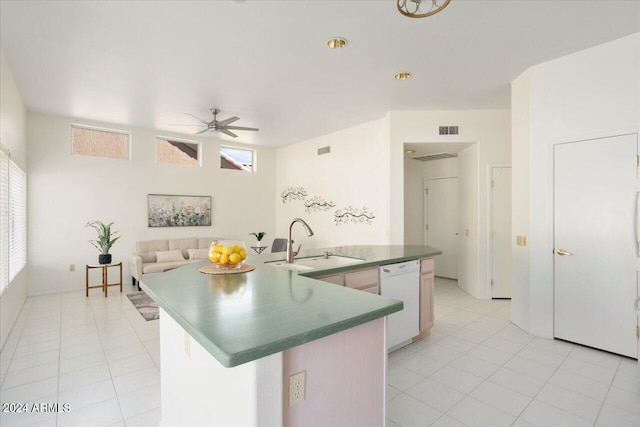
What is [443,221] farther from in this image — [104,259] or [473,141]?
[104,259]

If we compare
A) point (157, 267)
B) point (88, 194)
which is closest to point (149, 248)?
point (157, 267)

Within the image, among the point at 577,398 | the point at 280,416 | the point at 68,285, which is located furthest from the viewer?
the point at 68,285

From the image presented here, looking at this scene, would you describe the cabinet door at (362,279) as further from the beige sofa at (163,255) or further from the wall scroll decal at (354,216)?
the beige sofa at (163,255)

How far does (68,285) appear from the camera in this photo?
5367 millimetres

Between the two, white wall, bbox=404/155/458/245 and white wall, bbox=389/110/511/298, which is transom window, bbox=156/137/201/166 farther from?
white wall, bbox=404/155/458/245

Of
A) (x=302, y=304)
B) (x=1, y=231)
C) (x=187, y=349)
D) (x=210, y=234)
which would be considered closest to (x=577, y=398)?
(x=302, y=304)

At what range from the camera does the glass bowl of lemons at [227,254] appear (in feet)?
7.01

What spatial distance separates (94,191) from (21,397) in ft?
13.4

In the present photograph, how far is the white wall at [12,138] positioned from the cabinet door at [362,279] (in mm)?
3348

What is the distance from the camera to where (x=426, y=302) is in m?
3.29

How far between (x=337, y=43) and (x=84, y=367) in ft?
11.7

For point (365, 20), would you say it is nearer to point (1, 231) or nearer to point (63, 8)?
point (63, 8)

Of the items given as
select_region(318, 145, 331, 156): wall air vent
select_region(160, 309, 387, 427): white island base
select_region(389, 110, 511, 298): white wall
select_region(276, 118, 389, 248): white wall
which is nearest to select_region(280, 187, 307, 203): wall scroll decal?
select_region(276, 118, 389, 248): white wall

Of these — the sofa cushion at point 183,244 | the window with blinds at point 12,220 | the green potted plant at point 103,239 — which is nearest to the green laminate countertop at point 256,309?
the window with blinds at point 12,220
